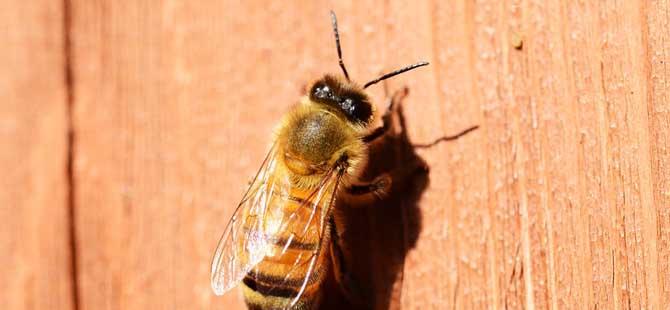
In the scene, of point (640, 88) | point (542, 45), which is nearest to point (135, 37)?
point (542, 45)

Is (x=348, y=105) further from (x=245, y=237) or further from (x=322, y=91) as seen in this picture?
(x=245, y=237)

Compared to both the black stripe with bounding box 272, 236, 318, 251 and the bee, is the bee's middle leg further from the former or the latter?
the black stripe with bounding box 272, 236, 318, 251

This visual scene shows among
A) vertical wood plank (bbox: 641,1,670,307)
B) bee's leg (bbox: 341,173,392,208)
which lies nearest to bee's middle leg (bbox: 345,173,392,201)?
bee's leg (bbox: 341,173,392,208)

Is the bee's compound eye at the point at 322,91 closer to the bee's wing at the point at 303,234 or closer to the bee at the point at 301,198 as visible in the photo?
the bee at the point at 301,198

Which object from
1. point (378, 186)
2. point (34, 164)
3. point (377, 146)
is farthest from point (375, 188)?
point (34, 164)

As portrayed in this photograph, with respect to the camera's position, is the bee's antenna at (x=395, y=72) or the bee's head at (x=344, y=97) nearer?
the bee's antenna at (x=395, y=72)

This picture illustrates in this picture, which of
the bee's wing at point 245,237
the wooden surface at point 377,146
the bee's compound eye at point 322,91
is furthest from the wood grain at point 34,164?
the bee's compound eye at point 322,91

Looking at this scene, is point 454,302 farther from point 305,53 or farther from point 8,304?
point 8,304
